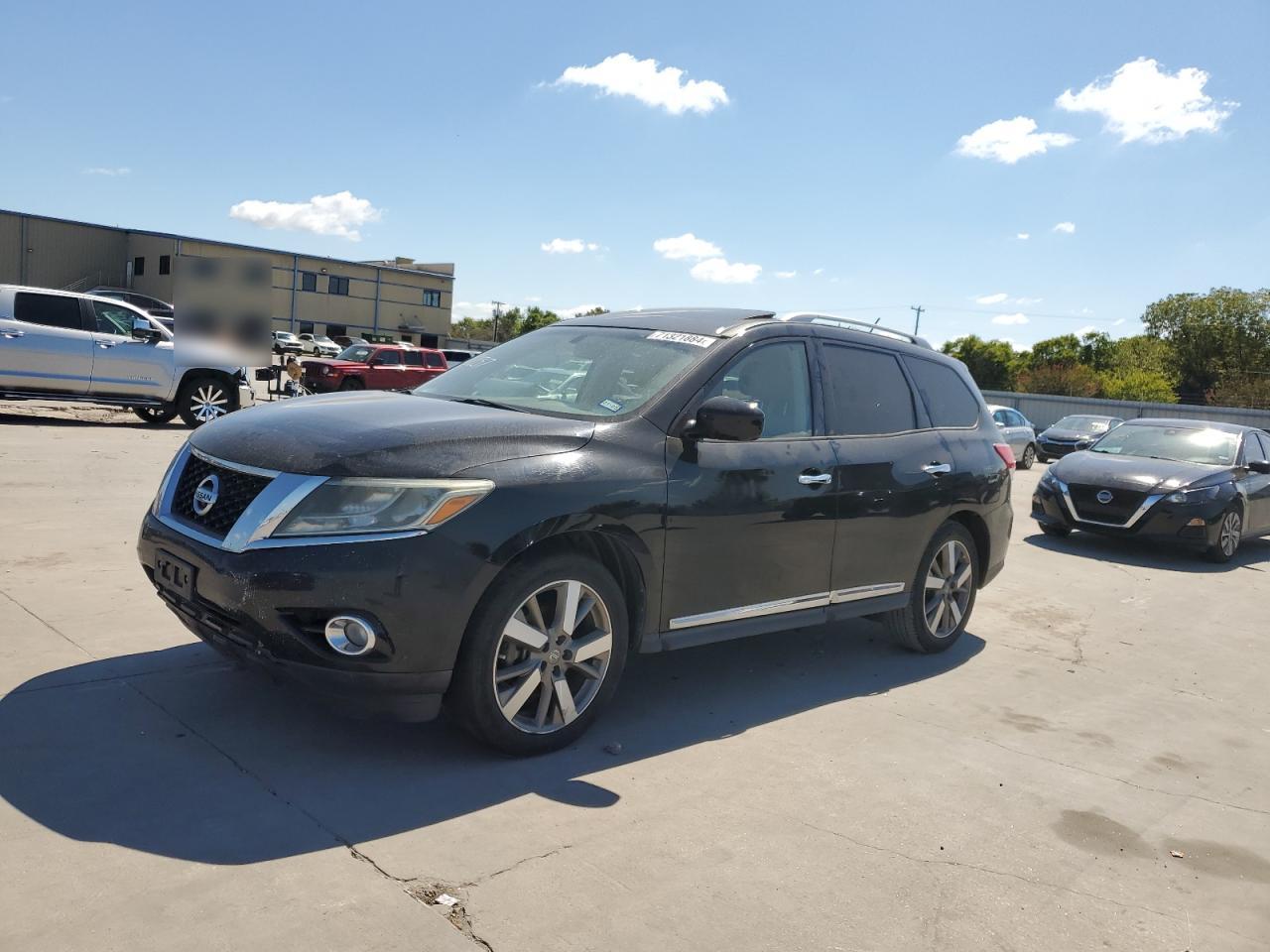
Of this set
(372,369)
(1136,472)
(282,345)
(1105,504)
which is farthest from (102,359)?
(1136,472)

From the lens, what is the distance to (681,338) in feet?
15.7

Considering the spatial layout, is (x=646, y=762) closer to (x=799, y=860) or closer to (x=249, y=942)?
(x=799, y=860)

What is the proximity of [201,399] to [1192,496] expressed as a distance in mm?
13362

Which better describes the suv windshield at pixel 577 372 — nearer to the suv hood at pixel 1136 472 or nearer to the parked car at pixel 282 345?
the suv hood at pixel 1136 472

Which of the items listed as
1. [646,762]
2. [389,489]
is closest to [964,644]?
[646,762]

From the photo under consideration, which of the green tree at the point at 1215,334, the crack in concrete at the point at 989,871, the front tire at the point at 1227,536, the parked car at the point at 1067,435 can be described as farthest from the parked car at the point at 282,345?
the green tree at the point at 1215,334

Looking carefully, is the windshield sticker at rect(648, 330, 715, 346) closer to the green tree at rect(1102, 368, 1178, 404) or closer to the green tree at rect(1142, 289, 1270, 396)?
the green tree at rect(1102, 368, 1178, 404)

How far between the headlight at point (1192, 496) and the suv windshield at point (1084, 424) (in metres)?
15.7

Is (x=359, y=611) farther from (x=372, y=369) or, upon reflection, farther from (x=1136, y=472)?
(x=372, y=369)

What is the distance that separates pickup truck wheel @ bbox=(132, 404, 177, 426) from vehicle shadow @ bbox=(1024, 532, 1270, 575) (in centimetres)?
1244

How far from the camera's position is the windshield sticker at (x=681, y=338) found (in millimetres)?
4703

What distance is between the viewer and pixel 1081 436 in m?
24.7

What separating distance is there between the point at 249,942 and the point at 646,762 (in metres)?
1.77

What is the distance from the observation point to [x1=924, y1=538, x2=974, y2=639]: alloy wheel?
234 inches
